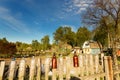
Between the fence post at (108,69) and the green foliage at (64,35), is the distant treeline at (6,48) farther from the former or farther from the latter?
the green foliage at (64,35)

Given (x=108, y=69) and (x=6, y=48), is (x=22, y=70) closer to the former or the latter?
(x=108, y=69)

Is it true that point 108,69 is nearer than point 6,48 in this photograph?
Yes

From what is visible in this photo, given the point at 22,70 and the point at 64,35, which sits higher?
the point at 64,35

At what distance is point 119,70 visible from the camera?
5414 mm

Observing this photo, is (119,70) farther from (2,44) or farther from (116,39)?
(2,44)

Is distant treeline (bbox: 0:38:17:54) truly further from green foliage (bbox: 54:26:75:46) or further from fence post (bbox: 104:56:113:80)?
green foliage (bbox: 54:26:75:46)

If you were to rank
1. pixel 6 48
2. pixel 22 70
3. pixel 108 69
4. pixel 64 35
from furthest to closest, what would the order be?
1. pixel 64 35
2. pixel 6 48
3. pixel 108 69
4. pixel 22 70

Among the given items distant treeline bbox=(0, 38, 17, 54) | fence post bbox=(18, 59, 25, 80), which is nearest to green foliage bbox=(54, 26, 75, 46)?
distant treeline bbox=(0, 38, 17, 54)

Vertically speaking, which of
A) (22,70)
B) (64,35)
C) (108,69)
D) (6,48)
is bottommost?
(108,69)

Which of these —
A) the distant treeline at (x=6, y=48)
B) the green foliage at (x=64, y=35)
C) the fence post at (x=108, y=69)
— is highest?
the green foliage at (x=64, y=35)


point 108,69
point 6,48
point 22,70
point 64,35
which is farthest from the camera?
point 64,35

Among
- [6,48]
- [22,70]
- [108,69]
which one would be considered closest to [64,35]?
[6,48]

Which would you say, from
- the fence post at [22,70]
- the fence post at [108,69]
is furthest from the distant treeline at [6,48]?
the fence post at [22,70]

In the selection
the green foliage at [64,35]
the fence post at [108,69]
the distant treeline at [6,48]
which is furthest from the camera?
the green foliage at [64,35]
